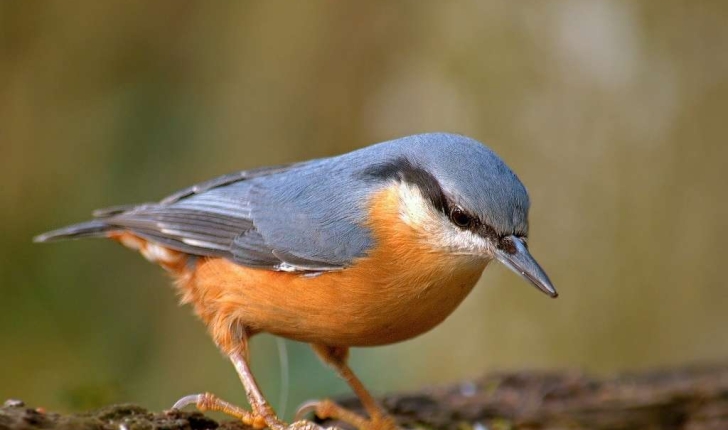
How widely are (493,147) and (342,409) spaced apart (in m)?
3.10

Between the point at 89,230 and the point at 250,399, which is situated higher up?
the point at 89,230

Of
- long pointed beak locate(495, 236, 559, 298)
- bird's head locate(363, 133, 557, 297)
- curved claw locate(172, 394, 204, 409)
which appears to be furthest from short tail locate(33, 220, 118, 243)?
long pointed beak locate(495, 236, 559, 298)

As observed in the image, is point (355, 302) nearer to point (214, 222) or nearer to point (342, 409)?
point (342, 409)

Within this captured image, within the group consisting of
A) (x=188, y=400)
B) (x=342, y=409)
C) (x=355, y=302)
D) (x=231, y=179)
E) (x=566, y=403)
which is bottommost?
(x=188, y=400)

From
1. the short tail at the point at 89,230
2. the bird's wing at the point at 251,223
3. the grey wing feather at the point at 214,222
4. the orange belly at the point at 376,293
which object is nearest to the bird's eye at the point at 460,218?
the orange belly at the point at 376,293

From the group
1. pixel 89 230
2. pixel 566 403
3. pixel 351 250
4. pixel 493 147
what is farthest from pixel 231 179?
pixel 493 147

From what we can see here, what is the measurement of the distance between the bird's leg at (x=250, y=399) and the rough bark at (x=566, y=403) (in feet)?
2.14

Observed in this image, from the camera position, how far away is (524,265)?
2980 millimetres

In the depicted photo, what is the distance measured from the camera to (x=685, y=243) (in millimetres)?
6246

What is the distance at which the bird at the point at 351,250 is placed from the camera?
3090mm

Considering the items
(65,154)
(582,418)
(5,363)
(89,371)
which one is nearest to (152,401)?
(89,371)

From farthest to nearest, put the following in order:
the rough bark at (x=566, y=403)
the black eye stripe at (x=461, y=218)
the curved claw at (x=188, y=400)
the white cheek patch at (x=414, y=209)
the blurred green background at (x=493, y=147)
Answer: the blurred green background at (x=493, y=147) → the rough bark at (x=566, y=403) → the curved claw at (x=188, y=400) → the white cheek patch at (x=414, y=209) → the black eye stripe at (x=461, y=218)

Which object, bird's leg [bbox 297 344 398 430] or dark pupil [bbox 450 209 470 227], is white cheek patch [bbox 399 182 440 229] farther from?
bird's leg [bbox 297 344 398 430]

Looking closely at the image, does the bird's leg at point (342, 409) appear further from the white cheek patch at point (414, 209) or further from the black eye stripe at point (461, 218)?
the black eye stripe at point (461, 218)
